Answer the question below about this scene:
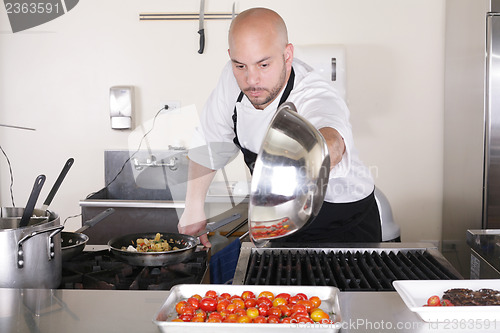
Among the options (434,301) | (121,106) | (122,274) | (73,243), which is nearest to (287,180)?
(434,301)

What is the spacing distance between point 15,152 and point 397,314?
11.9 feet

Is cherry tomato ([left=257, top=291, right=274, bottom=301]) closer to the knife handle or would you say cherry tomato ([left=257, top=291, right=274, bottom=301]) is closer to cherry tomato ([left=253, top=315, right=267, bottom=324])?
cherry tomato ([left=253, top=315, right=267, bottom=324])

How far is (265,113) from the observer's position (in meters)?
2.16

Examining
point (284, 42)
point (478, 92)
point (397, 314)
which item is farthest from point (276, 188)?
point (478, 92)

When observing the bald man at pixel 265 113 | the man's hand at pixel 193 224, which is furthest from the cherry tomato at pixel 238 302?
the man's hand at pixel 193 224

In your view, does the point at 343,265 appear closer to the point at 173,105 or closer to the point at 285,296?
the point at 285,296

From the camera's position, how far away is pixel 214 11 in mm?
3799

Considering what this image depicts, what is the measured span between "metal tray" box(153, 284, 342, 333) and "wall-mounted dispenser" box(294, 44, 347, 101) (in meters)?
2.58

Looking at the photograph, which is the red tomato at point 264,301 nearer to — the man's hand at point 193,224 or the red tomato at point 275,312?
the red tomato at point 275,312

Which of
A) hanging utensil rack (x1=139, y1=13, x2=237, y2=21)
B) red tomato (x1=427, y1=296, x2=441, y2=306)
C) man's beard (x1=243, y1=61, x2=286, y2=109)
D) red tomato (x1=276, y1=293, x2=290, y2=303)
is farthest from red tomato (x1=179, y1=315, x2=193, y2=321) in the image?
hanging utensil rack (x1=139, y1=13, x2=237, y2=21)

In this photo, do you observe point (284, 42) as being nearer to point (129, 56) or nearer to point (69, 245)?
point (69, 245)

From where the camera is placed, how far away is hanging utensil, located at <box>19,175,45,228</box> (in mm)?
1459

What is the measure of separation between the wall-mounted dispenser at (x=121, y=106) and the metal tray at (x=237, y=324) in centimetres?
277

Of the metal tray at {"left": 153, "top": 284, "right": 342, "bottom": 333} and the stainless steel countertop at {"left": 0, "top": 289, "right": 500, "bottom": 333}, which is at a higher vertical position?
the metal tray at {"left": 153, "top": 284, "right": 342, "bottom": 333}
